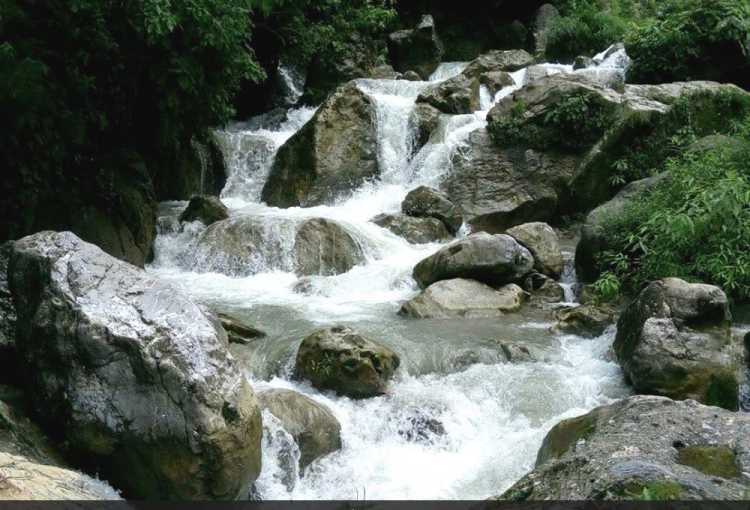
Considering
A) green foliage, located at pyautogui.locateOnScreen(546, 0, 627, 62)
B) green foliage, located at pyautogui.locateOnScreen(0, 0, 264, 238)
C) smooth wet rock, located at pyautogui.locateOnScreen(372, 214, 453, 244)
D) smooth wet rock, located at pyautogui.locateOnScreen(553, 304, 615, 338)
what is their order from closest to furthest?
green foliage, located at pyautogui.locateOnScreen(0, 0, 264, 238), smooth wet rock, located at pyautogui.locateOnScreen(553, 304, 615, 338), smooth wet rock, located at pyautogui.locateOnScreen(372, 214, 453, 244), green foliage, located at pyautogui.locateOnScreen(546, 0, 627, 62)

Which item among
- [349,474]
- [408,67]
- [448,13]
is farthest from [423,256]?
[448,13]

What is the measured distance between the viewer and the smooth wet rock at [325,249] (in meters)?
11.2

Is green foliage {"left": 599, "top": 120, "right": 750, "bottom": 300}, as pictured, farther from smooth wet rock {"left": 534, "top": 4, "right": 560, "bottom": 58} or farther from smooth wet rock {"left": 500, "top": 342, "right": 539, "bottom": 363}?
smooth wet rock {"left": 534, "top": 4, "right": 560, "bottom": 58}

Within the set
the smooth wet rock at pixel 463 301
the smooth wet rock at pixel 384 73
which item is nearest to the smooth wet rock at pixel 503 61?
the smooth wet rock at pixel 384 73

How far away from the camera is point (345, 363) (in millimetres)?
7023

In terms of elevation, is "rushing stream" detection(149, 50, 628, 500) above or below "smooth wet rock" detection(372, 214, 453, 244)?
below

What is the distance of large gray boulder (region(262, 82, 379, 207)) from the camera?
1418 centimetres

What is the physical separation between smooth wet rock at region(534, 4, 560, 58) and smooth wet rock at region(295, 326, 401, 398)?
681 inches

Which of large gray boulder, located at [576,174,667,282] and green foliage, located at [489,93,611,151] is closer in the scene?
large gray boulder, located at [576,174,667,282]

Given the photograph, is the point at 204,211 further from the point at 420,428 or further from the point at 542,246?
the point at 420,428

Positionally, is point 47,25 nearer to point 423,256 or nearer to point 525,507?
point 423,256

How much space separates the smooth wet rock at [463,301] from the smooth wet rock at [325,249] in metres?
1.86

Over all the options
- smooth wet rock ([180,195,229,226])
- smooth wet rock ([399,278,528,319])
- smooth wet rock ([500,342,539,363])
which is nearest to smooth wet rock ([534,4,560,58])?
smooth wet rock ([180,195,229,226])

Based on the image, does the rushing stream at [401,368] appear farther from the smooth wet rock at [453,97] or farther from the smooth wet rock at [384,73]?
the smooth wet rock at [384,73]
